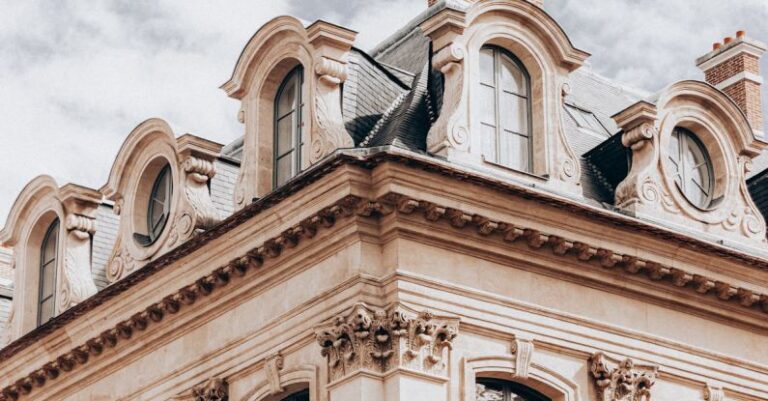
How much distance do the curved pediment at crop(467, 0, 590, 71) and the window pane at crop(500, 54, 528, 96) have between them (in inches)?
24.3

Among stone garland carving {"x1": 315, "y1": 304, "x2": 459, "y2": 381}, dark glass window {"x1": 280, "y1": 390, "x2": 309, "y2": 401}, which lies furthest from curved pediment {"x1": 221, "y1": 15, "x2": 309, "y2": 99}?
dark glass window {"x1": 280, "y1": 390, "x2": 309, "y2": 401}

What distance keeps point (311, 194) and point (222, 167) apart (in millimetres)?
5240

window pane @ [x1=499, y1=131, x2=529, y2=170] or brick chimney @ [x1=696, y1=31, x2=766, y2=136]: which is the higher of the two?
brick chimney @ [x1=696, y1=31, x2=766, y2=136]

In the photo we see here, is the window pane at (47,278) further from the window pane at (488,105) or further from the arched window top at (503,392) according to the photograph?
the arched window top at (503,392)

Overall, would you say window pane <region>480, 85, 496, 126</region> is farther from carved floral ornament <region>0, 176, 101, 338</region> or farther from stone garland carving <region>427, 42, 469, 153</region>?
carved floral ornament <region>0, 176, 101, 338</region>

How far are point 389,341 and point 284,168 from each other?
441cm

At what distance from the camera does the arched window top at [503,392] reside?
2847cm

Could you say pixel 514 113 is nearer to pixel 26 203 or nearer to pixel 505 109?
pixel 505 109

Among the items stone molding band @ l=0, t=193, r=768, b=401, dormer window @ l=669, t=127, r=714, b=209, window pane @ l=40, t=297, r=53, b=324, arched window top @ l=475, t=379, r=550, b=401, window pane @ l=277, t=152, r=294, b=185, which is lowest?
arched window top @ l=475, t=379, r=550, b=401

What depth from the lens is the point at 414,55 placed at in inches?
1335

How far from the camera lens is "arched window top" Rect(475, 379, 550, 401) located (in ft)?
93.4

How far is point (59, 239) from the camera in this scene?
113 ft

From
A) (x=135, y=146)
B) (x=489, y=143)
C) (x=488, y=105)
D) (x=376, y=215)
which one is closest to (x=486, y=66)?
(x=488, y=105)

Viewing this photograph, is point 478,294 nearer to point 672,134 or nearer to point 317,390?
point 317,390
